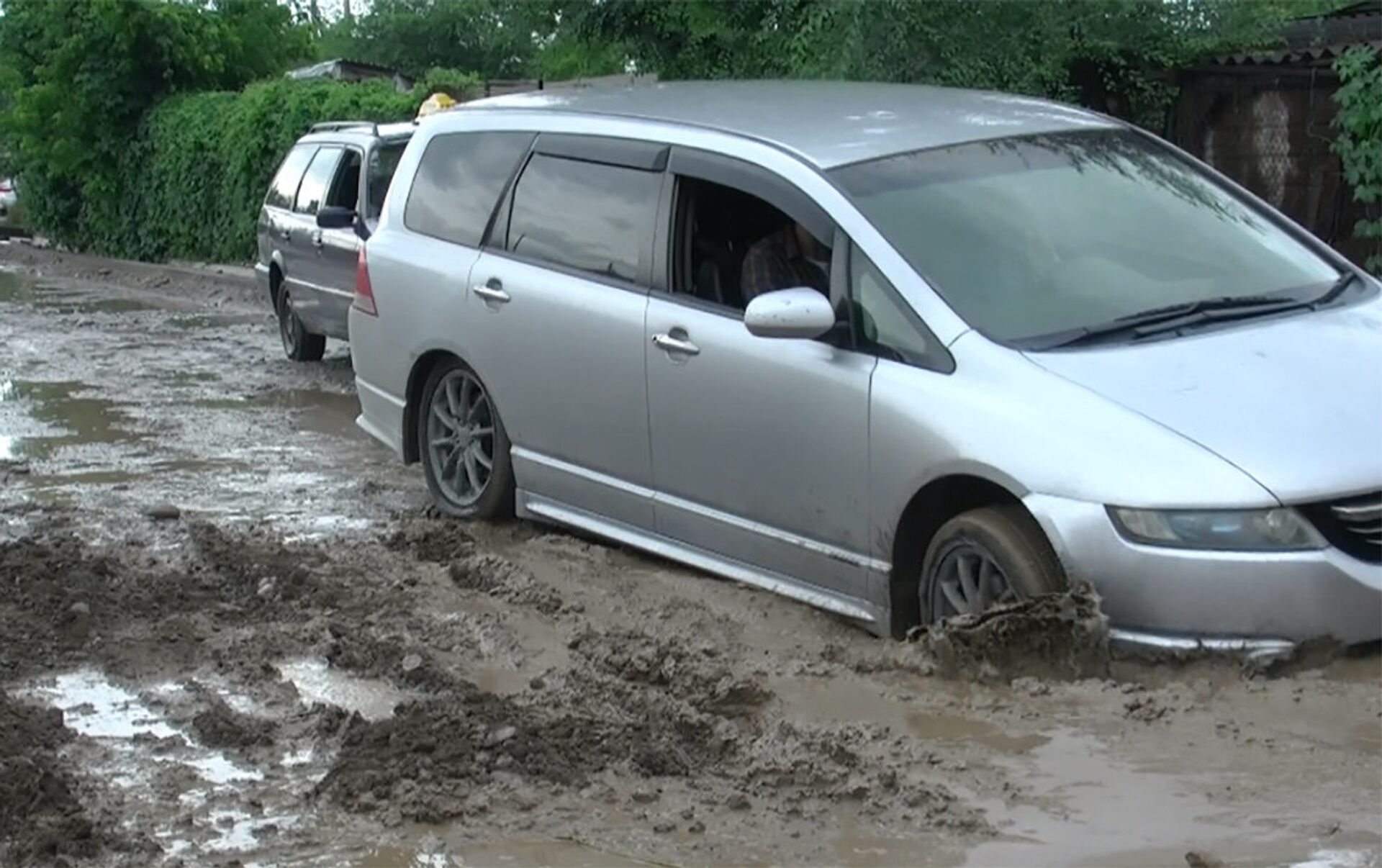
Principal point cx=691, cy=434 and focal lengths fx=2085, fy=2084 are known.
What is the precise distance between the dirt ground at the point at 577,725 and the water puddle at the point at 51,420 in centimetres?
317

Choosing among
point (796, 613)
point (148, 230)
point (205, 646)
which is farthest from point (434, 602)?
point (148, 230)

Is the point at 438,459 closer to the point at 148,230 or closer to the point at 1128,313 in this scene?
the point at 1128,313

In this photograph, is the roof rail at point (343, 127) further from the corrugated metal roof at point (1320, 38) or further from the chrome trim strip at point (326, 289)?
the corrugated metal roof at point (1320, 38)

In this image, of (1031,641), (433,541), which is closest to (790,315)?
(1031,641)

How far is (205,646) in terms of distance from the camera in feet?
23.0

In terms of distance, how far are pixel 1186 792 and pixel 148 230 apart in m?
26.6

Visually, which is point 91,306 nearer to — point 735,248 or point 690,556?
point 735,248

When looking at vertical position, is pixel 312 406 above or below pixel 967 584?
below

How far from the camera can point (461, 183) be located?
8.94 m

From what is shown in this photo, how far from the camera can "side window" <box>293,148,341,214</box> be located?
15.7 m

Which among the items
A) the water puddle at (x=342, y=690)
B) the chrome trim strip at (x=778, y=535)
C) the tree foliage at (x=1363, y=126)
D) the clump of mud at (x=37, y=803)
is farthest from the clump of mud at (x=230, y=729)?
the tree foliage at (x=1363, y=126)

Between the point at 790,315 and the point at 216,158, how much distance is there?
2189cm

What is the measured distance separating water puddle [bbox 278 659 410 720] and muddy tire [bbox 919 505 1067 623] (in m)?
1.65

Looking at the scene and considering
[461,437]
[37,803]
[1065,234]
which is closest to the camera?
[37,803]
